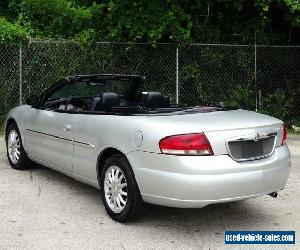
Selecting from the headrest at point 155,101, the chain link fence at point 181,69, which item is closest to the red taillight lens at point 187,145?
the headrest at point 155,101

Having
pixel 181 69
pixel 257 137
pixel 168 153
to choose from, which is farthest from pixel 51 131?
pixel 181 69

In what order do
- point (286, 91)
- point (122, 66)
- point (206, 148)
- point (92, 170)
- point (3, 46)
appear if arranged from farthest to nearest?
point (286, 91) → point (122, 66) → point (3, 46) → point (92, 170) → point (206, 148)

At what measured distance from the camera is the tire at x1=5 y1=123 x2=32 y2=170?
23.1 feet

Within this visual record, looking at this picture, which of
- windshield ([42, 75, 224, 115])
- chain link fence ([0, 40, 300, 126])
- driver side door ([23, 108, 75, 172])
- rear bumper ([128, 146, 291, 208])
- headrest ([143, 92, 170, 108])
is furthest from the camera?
chain link fence ([0, 40, 300, 126])

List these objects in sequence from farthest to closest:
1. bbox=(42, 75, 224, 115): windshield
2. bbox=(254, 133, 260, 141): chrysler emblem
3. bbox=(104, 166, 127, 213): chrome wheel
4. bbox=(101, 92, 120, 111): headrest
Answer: bbox=(101, 92, 120, 111): headrest
bbox=(42, 75, 224, 115): windshield
bbox=(104, 166, 127, 213): chrome wheel
bbox=(254, 133, 260, 141): chrysler emblem

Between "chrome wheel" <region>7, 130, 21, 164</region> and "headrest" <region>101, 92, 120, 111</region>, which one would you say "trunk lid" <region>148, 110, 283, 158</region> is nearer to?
"headrest" <region>101, 92, 120, 111</region>

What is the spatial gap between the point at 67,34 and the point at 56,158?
7.10 metres

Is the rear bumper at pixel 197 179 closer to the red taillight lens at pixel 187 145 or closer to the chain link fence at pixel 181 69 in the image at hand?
the red taillight lens at pixel 187 145

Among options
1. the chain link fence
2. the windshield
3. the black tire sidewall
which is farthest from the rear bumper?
the chain link fence

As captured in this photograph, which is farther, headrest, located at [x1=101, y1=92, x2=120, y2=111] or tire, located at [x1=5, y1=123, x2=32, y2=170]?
tire, located at [x1=5, y1=123, x2=32, y2=170]

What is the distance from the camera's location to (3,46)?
442 inches

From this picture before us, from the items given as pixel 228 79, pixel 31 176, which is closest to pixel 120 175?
pixel 31 176

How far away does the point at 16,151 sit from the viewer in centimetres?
717

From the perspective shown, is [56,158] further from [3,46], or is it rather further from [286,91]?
[286,91]
